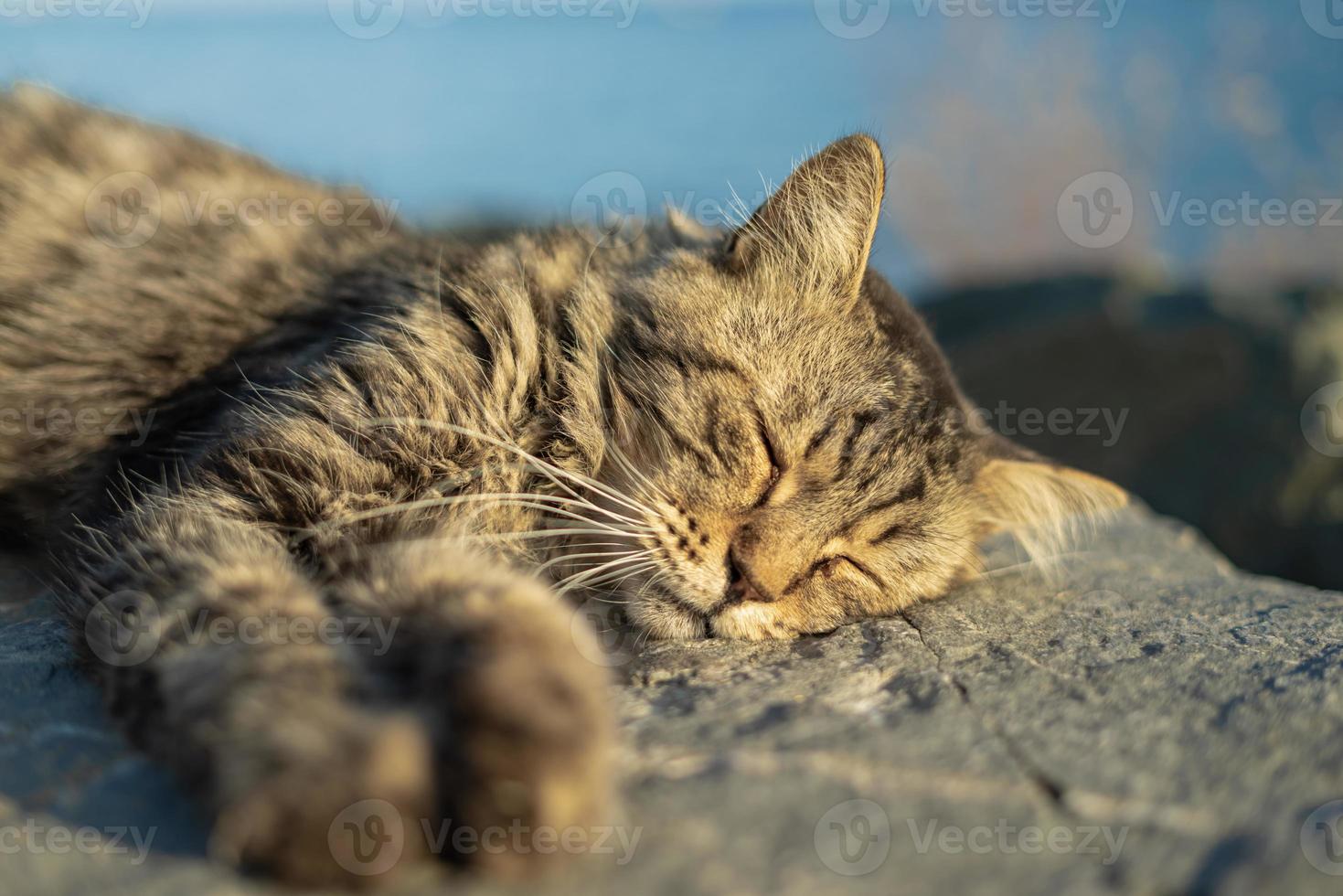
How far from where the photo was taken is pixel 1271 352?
213 inches

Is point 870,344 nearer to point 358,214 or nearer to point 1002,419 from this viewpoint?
point 358,214

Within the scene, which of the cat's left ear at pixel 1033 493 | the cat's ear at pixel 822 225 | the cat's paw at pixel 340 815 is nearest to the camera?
the cat's paw at pixel 340 815

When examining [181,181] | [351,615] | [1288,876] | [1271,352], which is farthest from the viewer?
[1271,352]

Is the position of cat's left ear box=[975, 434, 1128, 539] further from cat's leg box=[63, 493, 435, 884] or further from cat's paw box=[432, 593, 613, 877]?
cat's leg box=[63, 493, 435, 884]

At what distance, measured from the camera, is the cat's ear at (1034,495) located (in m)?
2.66

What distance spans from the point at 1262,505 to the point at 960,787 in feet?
13.5

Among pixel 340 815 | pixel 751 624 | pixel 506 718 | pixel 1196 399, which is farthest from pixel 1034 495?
pixel 1196 399

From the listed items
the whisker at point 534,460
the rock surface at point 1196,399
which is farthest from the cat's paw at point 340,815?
the rock surface at point 1196,399

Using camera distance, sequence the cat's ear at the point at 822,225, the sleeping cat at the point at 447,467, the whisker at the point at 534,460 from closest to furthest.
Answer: the sleeping cat at the point at 447,467 < the whisker at the point at 534,460 < the cat's ear at the point at 822,225

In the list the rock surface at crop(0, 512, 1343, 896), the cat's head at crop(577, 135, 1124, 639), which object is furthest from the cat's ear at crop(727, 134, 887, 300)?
the rock surface at crop(0, 512, 1343, 896)

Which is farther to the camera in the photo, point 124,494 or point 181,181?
point 181,181

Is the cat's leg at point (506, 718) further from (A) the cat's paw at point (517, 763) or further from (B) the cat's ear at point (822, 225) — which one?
(B) the cat's ear at point (822, 225)

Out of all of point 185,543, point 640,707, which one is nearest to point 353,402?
point 185,543

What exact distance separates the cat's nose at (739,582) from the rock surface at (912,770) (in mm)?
110
